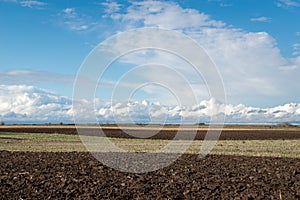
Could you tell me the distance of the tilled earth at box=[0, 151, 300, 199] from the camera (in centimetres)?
1271

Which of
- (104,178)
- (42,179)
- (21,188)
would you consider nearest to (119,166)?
(104,178)

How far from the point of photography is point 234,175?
1595cm

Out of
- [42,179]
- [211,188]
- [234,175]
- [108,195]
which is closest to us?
[108,195]

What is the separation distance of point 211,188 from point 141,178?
268 cm

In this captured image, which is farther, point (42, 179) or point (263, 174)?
point (263, 174)

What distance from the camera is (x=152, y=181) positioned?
14.5 meters

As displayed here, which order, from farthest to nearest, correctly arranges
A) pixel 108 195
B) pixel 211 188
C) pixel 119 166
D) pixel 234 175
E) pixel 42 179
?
1. pixel 119 166
2. pixel 234 175
3. pixel 42 179
4. pixel 211 188
5. pixel 108 195

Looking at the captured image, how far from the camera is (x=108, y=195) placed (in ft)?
41.2

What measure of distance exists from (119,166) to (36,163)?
12.2 ft

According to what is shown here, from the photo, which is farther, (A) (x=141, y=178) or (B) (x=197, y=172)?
(B) (x=197, y=172)

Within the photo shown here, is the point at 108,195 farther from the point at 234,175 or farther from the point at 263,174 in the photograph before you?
the point at 263,174

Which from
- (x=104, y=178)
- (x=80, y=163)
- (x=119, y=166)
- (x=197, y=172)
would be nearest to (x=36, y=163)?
(x=80, y=163)

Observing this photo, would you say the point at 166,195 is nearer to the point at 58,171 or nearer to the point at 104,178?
the point at 104,178

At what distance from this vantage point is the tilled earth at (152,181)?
12.7 metres
